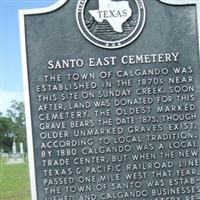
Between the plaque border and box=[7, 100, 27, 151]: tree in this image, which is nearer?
the plaque border

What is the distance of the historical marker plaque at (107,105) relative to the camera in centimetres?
592

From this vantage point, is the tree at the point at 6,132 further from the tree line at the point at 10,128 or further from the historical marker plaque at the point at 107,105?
the historical marker plaque at the point at 107,105

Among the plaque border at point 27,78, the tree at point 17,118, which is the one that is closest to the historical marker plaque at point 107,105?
the plaque border at point 27,78

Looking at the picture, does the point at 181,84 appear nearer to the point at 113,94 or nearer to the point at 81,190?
the point at 113,94

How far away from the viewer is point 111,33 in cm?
596

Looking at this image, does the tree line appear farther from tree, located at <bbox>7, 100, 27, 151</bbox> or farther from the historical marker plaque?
the historical marker plaque

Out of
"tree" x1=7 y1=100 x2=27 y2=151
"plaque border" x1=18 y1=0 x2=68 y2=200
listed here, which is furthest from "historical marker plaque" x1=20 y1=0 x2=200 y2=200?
"tree" x1=7 y1=100 x2=27 y2=151

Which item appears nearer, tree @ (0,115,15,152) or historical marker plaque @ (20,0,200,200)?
historical marker plaque @ (20,0,200,200)

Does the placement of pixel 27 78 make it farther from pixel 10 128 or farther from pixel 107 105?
pixel 10 128

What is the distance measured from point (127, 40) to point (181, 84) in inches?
27.4

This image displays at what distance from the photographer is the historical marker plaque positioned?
5.92 meters

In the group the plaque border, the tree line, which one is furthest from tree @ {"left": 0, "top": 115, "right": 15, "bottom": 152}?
the plaque border

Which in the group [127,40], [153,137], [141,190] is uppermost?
[127,40]

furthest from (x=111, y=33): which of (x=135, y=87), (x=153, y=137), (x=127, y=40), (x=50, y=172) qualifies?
(x=50, y=172)
